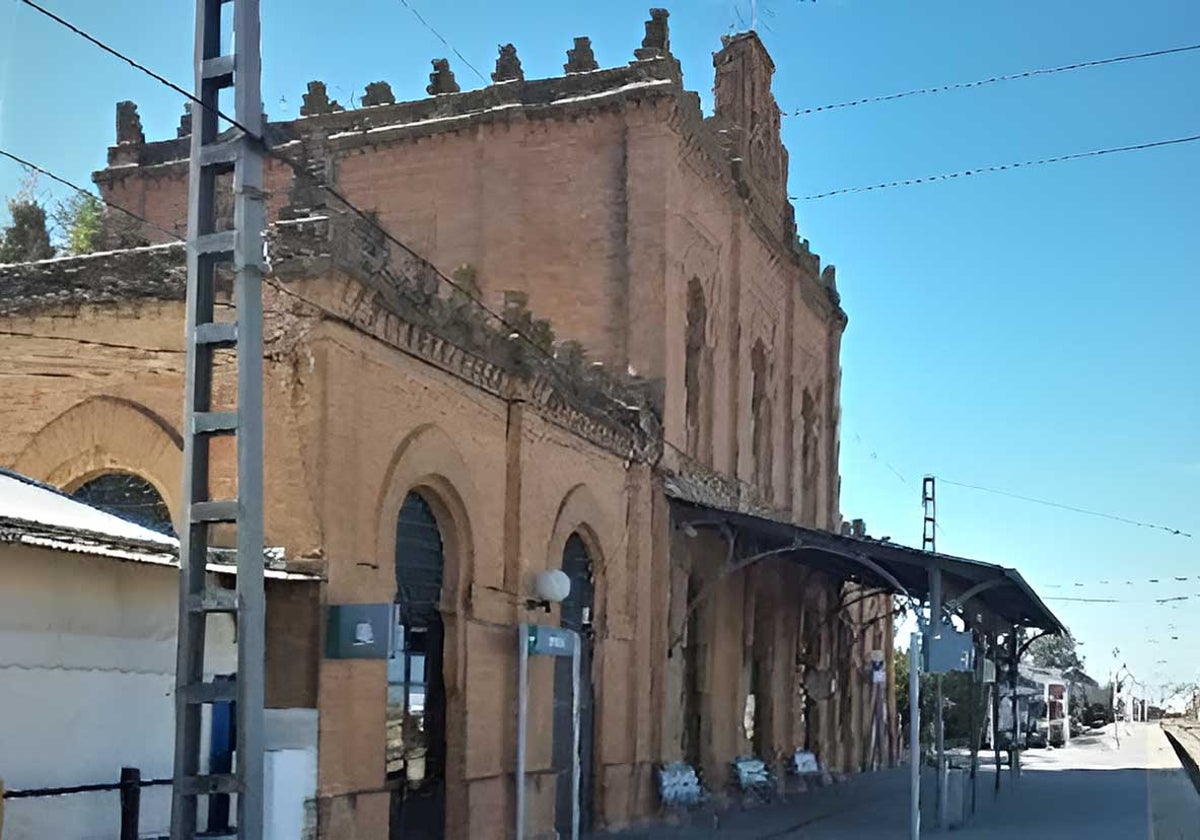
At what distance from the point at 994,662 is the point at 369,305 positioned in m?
17.3

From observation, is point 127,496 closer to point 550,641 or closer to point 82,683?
point 82,683

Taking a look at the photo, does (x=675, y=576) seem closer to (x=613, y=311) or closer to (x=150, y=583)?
(x=613, y=311)

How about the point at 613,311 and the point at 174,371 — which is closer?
the point at 174,371

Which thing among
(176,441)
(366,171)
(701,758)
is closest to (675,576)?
(701,758)

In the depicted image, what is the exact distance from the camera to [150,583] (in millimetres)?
10367

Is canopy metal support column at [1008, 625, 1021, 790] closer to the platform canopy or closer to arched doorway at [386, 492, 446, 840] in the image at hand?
the platform canopy

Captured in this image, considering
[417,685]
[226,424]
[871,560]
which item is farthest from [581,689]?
[226,424]

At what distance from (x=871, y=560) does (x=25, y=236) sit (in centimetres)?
1220

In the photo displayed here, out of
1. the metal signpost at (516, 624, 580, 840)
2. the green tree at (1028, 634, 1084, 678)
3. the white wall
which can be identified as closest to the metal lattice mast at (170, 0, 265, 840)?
the white wall

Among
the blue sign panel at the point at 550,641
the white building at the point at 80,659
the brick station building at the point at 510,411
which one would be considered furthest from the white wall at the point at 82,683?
the blue sign panel at the point at 550,641

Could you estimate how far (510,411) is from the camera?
15406mm

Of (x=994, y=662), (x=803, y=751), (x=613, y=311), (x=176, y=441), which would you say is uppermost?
(x=613, y=311)

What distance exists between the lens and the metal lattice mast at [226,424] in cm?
847

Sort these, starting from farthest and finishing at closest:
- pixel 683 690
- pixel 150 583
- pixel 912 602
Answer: pixel 683 690 < pixel 912 602 < pixel 150 583
